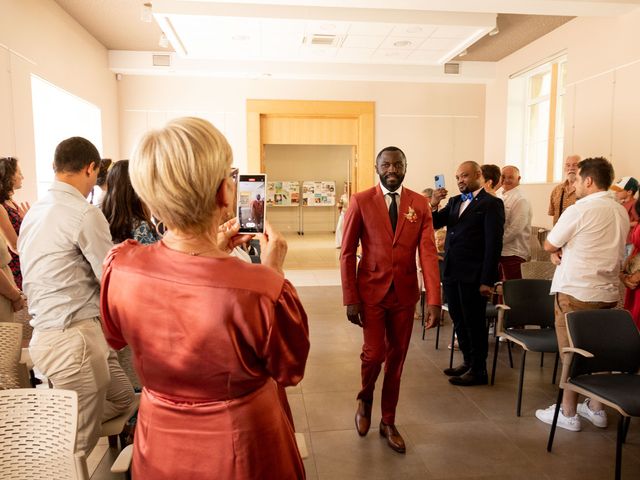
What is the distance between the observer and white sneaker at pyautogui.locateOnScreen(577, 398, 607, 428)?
308 centimetres

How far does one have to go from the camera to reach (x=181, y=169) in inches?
38.5

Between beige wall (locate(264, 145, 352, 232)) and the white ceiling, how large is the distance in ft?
23.6

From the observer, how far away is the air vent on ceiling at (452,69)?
30.2 feet

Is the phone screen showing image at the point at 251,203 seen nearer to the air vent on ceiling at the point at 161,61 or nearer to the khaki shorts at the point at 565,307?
the khaki shorts at the point at 565,307

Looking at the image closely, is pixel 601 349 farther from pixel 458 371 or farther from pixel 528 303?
pixel 458 371

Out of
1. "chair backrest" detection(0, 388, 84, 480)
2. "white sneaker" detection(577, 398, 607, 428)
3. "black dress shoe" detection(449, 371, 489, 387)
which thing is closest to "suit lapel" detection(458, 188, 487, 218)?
"black dress shoe" detection(449, 371, 489, 387)

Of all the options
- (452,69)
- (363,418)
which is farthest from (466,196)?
(452,69)

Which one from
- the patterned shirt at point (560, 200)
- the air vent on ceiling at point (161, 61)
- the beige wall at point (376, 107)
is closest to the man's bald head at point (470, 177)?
the patterned shirt at point (560, 200)

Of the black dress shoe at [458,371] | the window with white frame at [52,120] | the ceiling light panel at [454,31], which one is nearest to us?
the black dress shoe at [458,371]

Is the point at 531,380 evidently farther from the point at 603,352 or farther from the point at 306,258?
the point at 306,258

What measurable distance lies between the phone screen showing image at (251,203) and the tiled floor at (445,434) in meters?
1.81

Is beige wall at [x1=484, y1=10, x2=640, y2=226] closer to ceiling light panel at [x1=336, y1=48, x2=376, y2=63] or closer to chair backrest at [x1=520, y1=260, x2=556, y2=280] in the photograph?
chair backrest at [x1=520, y1=260, x2=556, y2=280]

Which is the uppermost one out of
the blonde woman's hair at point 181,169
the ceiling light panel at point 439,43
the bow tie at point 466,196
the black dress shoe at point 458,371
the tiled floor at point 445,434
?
the ceiling light panel at point 439,43

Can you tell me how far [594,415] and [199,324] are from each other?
3.16 meters
